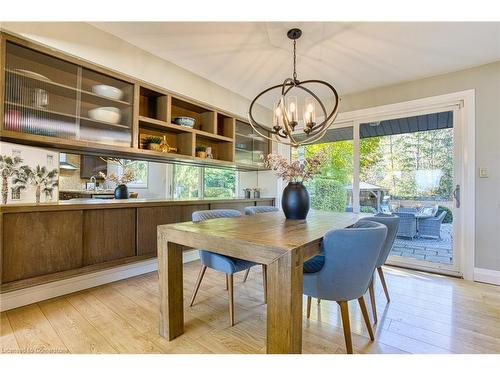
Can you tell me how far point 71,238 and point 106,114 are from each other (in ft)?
4.17

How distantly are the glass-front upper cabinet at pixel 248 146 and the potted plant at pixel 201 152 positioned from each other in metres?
0.59

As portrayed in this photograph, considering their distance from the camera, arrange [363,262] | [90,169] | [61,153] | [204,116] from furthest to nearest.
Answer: [204,116], [90,169], [61,153], [363,262]

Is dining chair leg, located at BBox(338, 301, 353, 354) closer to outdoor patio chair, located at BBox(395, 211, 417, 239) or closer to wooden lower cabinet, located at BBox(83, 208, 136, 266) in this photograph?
wooden lower cabinet, located at BBox(83, 208, 136, 266)

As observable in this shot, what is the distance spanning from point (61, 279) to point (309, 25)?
10.4 ft

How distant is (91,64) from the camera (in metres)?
2.32

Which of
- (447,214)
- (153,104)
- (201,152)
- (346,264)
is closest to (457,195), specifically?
(447,214)

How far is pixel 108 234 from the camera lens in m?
2.41

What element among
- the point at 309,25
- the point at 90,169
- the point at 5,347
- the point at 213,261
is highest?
the point at 309,25

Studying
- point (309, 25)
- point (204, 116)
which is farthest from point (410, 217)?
point (204, 116)

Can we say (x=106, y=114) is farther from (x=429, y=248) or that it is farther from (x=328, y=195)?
(x=429, y=248)

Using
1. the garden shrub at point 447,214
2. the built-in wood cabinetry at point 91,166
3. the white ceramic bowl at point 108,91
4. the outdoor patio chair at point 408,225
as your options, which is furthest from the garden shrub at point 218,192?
the garden shrub at point 447,214

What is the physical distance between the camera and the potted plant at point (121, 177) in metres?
2.94

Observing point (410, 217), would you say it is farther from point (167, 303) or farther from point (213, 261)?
point (167, 303)

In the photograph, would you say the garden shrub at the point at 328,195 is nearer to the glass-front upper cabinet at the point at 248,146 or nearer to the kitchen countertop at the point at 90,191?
the glass-front upper cabinet at the point at 248,146
